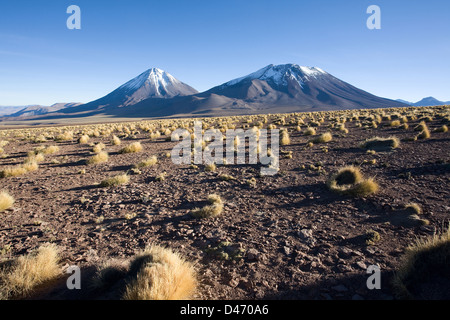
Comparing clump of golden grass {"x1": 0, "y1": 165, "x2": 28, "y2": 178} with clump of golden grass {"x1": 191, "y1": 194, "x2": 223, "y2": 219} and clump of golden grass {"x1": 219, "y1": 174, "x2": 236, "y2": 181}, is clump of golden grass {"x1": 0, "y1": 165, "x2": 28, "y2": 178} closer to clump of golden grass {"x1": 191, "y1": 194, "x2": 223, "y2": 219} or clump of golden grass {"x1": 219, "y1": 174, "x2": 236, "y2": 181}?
clump of golden grass {"x1": 219, "y1": 174, "x2": 236, "y2": 181}

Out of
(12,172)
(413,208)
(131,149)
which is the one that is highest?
(131,149)

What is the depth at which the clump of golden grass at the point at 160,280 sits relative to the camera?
2646 millimetres

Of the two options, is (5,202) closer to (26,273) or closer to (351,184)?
(26,273)

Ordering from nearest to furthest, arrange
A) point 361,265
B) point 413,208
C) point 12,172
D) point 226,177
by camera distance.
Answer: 1. point 361,265
2. point 413,208
3. point 226,177
4. point 12,172

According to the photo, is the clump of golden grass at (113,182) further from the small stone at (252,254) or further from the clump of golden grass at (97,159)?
the small stone at (252,254)

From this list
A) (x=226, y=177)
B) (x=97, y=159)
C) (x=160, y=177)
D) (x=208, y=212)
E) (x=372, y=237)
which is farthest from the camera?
(x=97, y=159)

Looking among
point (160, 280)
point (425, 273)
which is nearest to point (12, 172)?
point (160, 280)

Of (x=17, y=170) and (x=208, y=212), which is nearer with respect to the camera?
(x=208, y=212)

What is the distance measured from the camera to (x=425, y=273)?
9.28 ft

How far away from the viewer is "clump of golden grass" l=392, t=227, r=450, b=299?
2654 millimetres

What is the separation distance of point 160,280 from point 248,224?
2.60m

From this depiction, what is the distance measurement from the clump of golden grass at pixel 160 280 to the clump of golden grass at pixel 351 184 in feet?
15.6

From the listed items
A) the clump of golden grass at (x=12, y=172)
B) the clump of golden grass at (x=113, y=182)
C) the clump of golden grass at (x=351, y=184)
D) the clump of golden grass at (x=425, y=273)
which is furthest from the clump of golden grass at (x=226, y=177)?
the clump of golden grass at (x=12, y=172)

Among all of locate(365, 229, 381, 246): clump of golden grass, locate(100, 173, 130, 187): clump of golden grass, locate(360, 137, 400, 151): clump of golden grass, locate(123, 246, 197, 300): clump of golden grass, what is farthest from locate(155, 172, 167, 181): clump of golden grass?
locate(360, 137, 400, 151): clump of golden grass
